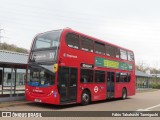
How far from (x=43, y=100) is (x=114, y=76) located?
7.54m

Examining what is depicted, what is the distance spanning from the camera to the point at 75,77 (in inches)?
590

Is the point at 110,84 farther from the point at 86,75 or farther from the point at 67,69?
the point at 67,69

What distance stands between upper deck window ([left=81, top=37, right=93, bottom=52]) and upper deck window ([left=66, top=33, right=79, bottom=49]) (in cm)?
66

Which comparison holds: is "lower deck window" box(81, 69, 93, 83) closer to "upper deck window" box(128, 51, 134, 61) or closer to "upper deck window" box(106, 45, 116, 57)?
"upper deck window" box(106, 45, 116, 57)

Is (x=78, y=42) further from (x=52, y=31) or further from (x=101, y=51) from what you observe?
(x=101, y=51)

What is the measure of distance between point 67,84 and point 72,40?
98.9 inches

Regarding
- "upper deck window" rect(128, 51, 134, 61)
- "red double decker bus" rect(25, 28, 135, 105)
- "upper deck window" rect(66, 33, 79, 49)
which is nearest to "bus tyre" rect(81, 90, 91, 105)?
"red double decker bus" rect(25, 28, 135, 105)

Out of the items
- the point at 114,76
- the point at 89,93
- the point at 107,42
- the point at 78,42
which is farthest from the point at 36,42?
the point at 114,76

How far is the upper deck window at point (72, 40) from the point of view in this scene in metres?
14.5

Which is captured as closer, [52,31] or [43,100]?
[43,100]

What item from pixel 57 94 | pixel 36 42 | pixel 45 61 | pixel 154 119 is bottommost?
pixel 154 119

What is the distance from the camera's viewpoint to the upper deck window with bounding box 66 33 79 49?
1452 centimetres

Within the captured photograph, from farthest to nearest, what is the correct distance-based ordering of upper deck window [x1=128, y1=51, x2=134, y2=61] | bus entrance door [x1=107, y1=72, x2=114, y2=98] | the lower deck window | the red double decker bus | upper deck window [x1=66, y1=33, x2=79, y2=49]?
upper deck window [x1=128, y1=51, x2=134, y2=61]
bus entrance door [x1=107, y1=72, x2=114, y2=98]
the lower deck window
upper deck window [x1=66, y1=33, x2=79, y2=49]
the red double decker bus

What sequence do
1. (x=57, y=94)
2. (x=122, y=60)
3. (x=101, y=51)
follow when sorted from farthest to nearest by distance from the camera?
1. (x=122, y=60)
2. (x=101, y=51)
3. (x=57, y=94)
